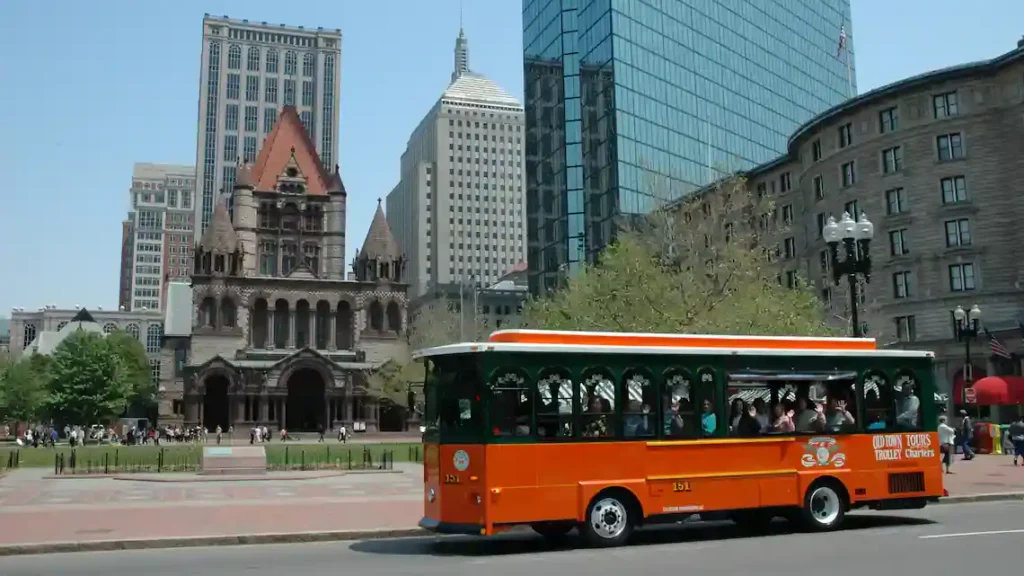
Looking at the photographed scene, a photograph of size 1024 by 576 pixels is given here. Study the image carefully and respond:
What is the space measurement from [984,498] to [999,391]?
25.5 meters

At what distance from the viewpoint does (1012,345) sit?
46719mm

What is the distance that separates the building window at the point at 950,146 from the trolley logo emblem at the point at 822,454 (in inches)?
1607

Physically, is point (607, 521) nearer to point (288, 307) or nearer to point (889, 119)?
point (889, 119)

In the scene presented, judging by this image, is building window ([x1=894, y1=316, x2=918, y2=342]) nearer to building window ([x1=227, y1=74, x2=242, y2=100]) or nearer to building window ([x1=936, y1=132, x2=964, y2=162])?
building window ([x1=936, y1=132, x2=964, y2=162])

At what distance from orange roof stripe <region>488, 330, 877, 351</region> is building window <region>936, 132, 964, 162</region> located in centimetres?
3948

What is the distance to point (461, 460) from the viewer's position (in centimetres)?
1317

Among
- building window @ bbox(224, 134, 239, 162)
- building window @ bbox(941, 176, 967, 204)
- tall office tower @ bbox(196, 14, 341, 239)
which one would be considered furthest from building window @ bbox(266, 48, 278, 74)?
building window @ bbox(941, 176, 967, 204)

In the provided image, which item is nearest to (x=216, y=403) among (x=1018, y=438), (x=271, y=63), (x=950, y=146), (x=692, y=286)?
(x=692, y=286)

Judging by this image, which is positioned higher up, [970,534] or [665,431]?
[665,431]

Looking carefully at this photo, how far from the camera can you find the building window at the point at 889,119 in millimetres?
52188

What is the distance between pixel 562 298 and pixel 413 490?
78.6 feet

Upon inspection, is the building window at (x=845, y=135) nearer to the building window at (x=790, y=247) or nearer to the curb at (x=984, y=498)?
the building window at (x=790, y=247)

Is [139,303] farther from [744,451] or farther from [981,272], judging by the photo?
[744,451]

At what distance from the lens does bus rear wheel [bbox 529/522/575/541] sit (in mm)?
13516
